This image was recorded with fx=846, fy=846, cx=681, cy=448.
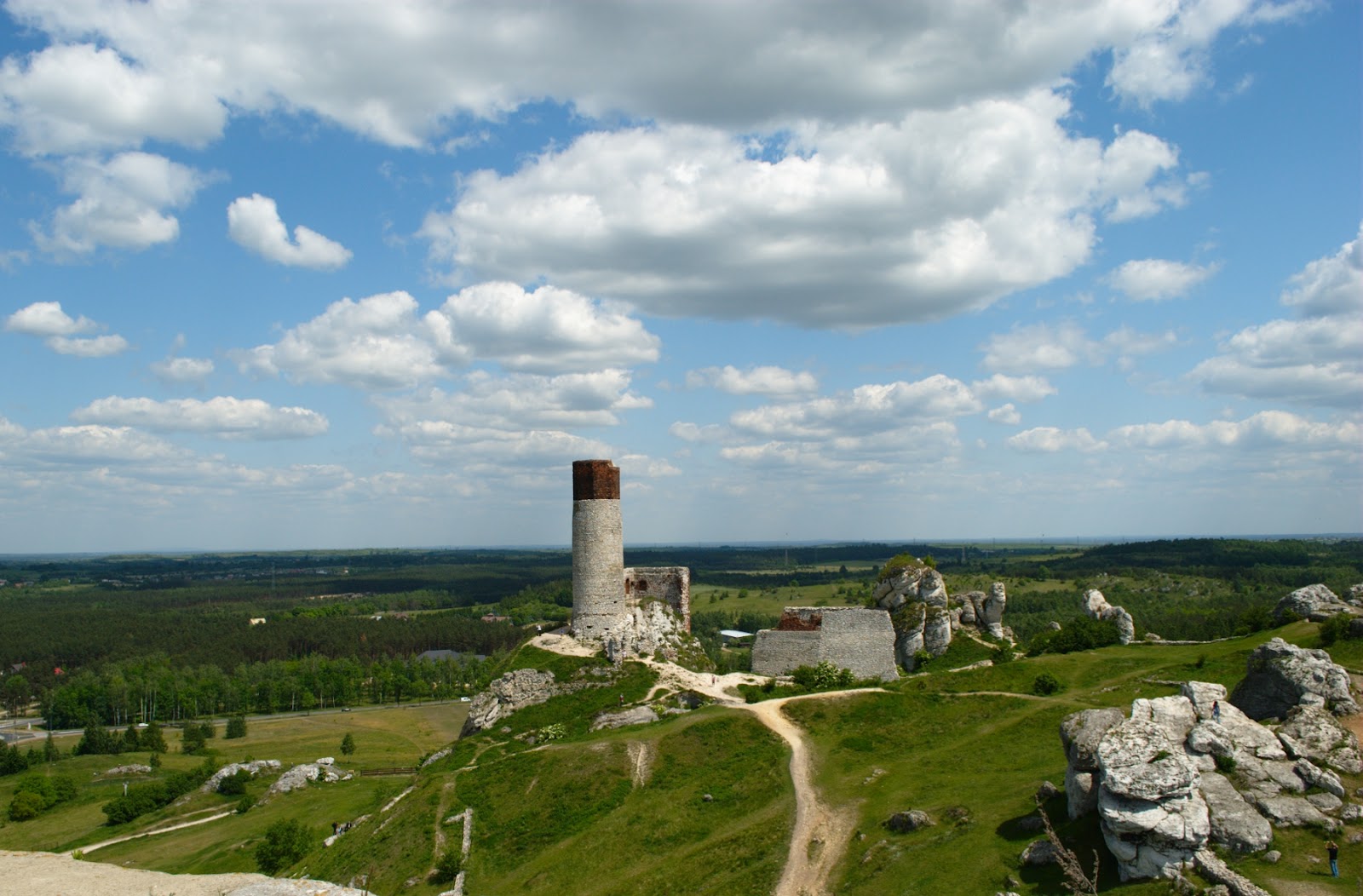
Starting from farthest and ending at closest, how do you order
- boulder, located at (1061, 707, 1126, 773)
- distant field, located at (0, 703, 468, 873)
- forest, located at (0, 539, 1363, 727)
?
forest, located at (0, 539, 1363, 727) < distant field, located at (0, 703, 468, 873) < boulder, located at (1061, 707, 1126, 773)

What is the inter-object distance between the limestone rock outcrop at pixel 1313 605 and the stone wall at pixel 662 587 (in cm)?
3468

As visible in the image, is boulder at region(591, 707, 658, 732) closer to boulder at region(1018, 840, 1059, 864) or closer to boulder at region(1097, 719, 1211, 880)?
boulder at region(1018, 840, 1059, 864)

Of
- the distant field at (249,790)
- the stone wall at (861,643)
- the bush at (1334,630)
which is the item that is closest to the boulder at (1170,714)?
the bush at (1334,630)

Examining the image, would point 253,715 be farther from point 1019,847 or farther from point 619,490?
point 1019,847

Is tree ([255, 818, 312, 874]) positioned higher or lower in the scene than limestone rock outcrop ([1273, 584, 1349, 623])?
lower

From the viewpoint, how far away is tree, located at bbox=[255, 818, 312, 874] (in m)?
45.7

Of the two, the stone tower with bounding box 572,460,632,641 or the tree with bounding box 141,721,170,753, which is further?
the tree with bounding box 141,721,170,753

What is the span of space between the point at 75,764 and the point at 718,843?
94338mm

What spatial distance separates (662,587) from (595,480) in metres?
10.2

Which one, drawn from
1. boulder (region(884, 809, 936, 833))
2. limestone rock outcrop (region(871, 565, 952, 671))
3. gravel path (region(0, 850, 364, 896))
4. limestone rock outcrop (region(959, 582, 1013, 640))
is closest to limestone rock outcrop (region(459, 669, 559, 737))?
gravel path (region(0, 850, 364, 896))

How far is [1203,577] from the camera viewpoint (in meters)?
172

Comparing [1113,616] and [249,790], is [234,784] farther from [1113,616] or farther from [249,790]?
[1113,616]

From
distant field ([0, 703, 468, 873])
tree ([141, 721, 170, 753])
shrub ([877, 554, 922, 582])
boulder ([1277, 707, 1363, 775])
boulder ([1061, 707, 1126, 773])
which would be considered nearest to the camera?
boulder ([1277, 707, 1363, 775])

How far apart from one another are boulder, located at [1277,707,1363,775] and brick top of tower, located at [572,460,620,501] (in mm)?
36663
